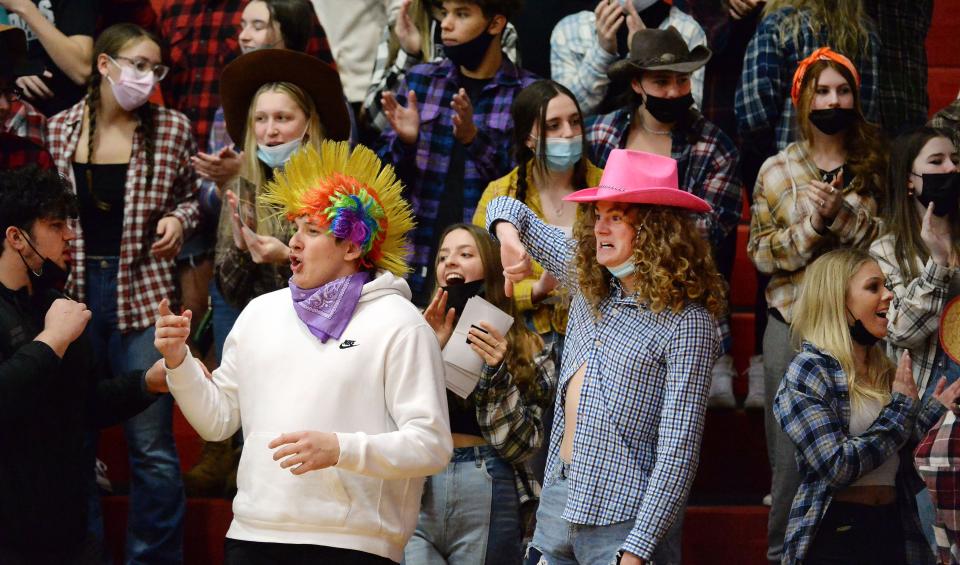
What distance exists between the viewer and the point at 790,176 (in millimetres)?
5477

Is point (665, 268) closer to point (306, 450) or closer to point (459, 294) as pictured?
point (459, 294)

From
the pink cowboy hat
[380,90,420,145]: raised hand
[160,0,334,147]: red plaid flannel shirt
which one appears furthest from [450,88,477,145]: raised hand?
the pink cowboy hat

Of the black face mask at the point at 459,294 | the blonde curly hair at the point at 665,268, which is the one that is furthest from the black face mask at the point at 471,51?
the blonde curly hair at the point at 665,268

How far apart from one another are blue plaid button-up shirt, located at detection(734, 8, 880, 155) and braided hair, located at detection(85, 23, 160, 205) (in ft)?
8.73

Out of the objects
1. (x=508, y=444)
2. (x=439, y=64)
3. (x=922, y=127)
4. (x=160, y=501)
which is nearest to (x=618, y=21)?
(x=439, y=64)

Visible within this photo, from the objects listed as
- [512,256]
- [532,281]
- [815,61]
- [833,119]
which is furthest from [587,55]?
[512,256]

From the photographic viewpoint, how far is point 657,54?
5.62 metres

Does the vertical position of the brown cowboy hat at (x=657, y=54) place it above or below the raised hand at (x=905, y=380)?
above

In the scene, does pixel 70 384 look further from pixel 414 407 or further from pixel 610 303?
pixel 610 303

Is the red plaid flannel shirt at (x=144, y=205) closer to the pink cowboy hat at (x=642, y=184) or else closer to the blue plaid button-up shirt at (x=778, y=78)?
the pink cowboy hat at (x=642, y=184)

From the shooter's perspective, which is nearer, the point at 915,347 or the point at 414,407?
the point at 414,407

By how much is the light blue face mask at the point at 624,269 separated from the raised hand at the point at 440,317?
29.6 inches

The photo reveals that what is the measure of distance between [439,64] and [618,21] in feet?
2.78

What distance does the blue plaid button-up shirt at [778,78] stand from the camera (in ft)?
19.4
